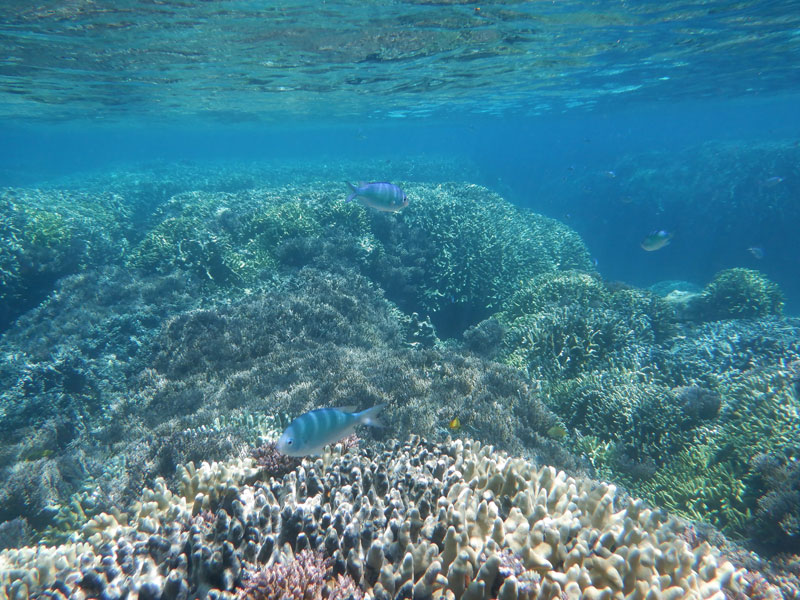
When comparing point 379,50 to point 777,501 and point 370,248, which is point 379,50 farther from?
point 777,501

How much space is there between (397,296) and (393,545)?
979cm

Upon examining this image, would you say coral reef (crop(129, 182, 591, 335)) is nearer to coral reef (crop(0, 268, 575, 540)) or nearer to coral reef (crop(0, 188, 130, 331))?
coral reef (crop(0, 268, 575, 540))

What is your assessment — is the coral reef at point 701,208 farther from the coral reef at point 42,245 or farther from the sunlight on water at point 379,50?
the coral reef at point 42,245

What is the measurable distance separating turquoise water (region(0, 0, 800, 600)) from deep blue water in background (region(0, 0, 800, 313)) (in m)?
0.20

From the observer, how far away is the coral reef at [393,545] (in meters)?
2.44

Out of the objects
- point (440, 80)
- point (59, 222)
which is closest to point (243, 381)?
point (59, 222)

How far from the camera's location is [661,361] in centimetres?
959

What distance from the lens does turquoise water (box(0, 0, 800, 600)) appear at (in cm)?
582

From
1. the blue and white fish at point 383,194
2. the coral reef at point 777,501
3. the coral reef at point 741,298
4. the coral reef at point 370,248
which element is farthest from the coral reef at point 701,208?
the blue and white fish at point 383,194

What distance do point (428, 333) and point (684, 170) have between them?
2591cm

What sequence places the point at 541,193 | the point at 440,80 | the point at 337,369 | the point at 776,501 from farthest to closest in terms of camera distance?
the point at 541,193
the point at 440,80
the point at 337,369
the point at 776,501

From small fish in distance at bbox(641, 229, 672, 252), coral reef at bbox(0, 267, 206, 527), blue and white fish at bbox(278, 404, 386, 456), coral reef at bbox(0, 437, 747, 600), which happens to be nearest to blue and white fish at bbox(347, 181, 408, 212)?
blue and white fish at bbox(278, 404, 386, 456)

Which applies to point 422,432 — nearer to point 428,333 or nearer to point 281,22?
point 428,333

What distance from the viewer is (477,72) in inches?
855
